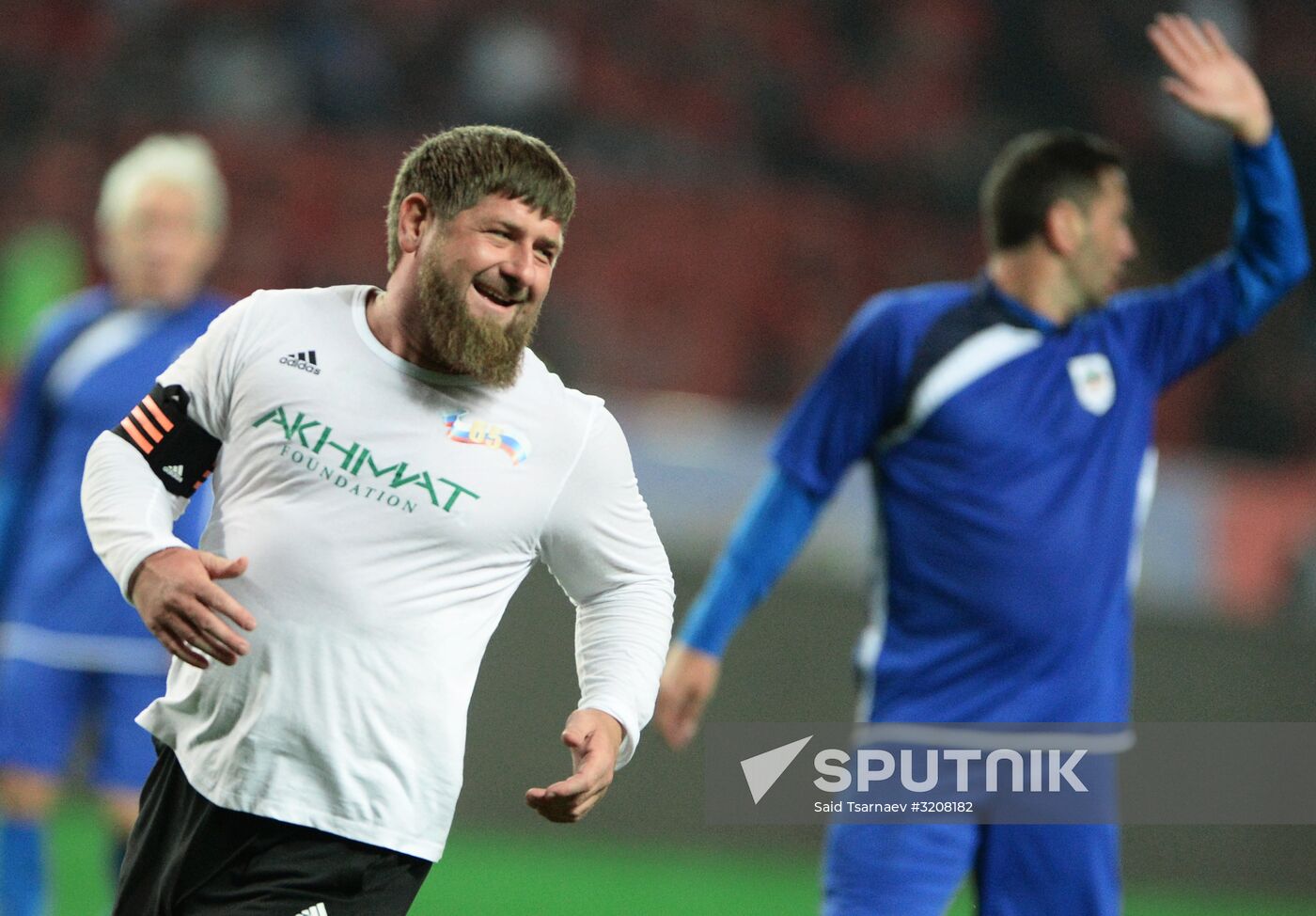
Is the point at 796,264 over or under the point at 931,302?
over

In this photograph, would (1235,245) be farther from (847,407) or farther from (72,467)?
(72,467)

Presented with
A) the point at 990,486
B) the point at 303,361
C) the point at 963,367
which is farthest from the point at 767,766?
the point at 303,361

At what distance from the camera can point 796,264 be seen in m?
13.2

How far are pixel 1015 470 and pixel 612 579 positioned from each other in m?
1.42

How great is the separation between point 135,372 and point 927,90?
11.3 metres

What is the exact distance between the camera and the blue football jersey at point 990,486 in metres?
4.07

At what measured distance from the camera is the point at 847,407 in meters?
4.21

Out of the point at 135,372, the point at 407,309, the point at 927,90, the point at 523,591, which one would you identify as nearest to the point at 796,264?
the point at 927,90

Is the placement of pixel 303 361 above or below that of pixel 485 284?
below

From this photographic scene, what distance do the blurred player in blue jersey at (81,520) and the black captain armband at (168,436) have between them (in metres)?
2.12

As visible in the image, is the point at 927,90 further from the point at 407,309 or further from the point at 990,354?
the point at 407,309

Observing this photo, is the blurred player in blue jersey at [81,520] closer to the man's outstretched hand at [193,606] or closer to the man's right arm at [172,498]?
the man's right arm at [172,498]

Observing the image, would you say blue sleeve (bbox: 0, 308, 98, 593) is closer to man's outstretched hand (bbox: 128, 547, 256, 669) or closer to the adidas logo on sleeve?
the adidas logo on sleeve

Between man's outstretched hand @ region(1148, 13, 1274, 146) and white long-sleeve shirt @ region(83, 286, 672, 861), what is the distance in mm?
2071
